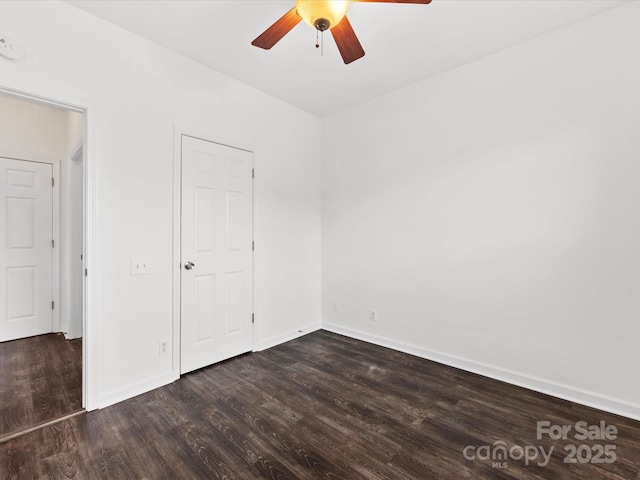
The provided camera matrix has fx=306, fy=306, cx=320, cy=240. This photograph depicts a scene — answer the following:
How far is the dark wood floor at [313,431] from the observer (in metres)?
1.64

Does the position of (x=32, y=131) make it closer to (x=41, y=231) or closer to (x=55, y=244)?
(x=41, y=231)

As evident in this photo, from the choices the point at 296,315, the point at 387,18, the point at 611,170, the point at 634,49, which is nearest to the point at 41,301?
the point at 296,315

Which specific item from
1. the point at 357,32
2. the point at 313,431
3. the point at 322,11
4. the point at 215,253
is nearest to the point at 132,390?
the point at 215,253

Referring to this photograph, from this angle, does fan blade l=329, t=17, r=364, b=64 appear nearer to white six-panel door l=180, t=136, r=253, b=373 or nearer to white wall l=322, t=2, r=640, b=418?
white wall l=322, t=2, r=640, b=418

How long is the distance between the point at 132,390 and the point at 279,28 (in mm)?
2782

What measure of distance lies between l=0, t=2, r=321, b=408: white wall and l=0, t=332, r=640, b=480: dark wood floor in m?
0.39

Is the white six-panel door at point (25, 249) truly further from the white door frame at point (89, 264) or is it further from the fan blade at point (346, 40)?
the fan blade at point (346, 40)

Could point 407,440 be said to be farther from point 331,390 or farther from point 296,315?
point 296,315

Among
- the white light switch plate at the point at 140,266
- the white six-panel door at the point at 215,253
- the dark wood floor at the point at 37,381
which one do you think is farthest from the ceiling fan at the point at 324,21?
the dark wood floor at the point at 37,381

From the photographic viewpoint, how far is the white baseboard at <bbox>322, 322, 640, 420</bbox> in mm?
2148

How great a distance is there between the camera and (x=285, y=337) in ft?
11.8

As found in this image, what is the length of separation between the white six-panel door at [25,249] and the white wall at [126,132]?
2.30 m

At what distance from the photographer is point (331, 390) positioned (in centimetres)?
248

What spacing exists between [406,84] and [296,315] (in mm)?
2888
